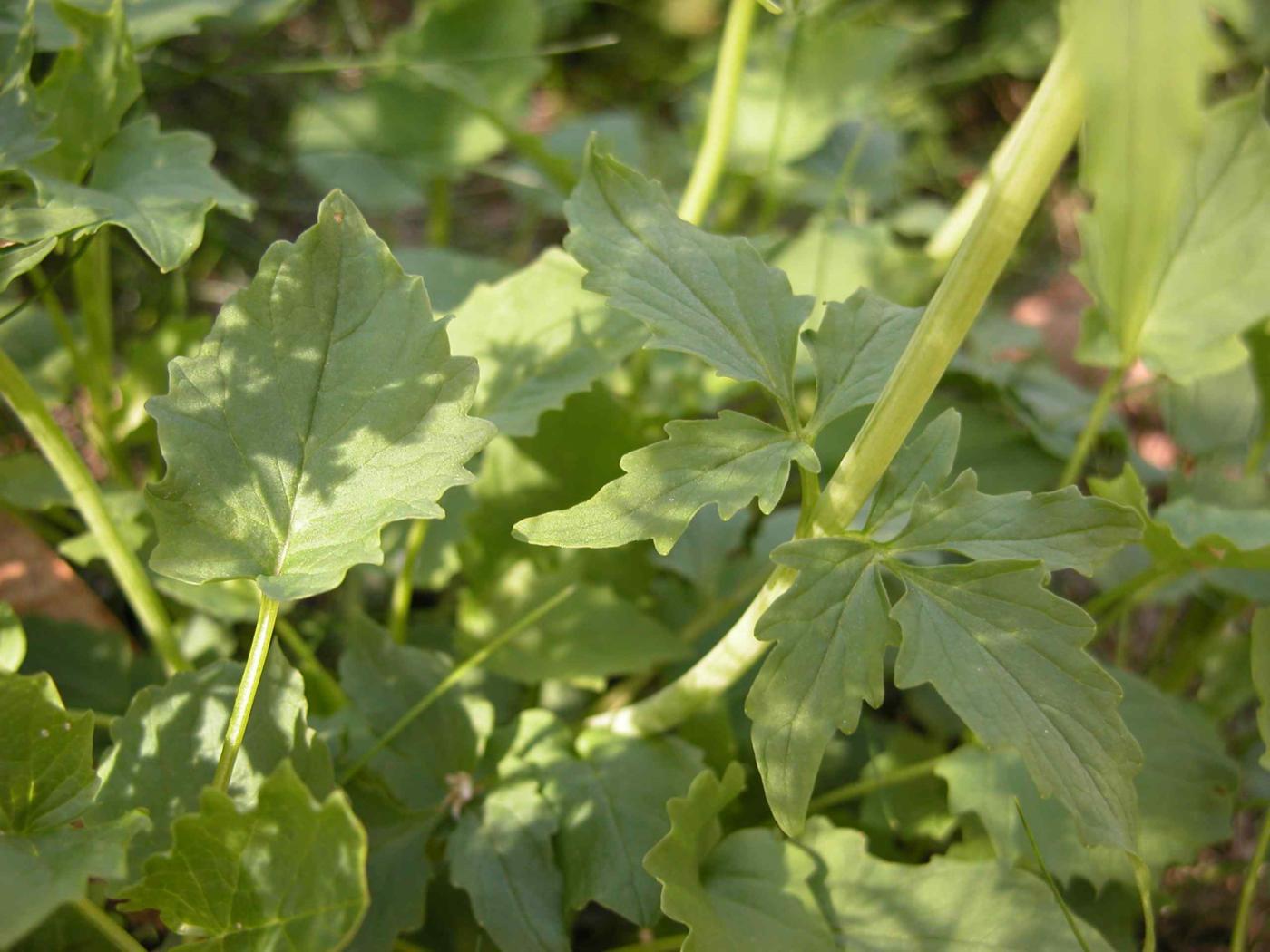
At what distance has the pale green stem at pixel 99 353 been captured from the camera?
1.04m

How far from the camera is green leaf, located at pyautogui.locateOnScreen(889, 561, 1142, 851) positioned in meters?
0.61

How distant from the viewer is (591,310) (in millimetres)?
936

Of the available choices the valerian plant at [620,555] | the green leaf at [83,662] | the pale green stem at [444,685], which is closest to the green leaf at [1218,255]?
the valerian plant at [620,555]

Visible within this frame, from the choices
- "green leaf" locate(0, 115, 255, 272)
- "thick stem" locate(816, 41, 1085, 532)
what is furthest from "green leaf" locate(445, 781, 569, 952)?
"green leaf" locate(0, 115, 255, 272)

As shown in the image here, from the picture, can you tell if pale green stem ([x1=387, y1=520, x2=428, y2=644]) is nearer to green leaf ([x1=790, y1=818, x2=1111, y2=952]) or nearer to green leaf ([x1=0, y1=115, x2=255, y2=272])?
green leaf ([x1=0, y1=115, x2=255, y2=272])

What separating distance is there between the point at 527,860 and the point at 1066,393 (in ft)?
3.12

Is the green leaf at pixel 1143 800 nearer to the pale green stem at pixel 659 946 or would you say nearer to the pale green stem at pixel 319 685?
the pale green stem at pixel 659 946

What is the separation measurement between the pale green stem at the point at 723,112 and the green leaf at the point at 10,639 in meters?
0.69

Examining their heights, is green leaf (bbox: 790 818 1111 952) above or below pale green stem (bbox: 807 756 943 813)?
above

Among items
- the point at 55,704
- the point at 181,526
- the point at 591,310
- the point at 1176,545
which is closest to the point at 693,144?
the point at 591,310

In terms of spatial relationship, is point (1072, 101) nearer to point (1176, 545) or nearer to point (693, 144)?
point (1176, 545)

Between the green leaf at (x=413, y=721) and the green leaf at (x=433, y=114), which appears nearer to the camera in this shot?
the green leaf at (x=413, y=721)

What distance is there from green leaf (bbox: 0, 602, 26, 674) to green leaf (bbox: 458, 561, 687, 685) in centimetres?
37

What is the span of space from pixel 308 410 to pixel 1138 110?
546 mm
